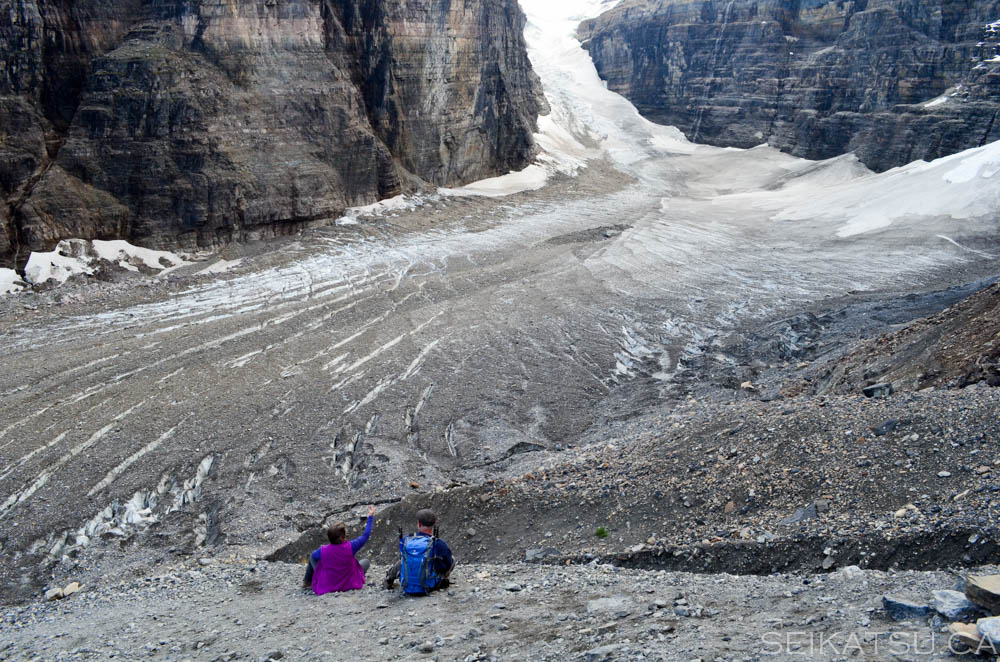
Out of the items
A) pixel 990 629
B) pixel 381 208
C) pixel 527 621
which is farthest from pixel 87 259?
pixel 990 629

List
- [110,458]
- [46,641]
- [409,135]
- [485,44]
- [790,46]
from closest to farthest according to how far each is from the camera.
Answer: [46,641], [110,458], [409,135], [485,44], [790,46]

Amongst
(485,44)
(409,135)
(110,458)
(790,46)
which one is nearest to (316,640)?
(110,458)

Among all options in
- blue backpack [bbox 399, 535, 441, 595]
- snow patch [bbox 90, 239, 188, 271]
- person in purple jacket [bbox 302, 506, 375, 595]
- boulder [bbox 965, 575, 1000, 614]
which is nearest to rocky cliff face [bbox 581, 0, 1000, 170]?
snow patch [bbox 90, 239, 188, 271]

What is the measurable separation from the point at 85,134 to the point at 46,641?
1837cm

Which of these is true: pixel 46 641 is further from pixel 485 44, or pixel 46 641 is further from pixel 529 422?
pixel 485 44

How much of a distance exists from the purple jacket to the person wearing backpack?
0.62 meters

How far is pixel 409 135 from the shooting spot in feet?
99.3

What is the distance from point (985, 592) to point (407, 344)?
13.8 m

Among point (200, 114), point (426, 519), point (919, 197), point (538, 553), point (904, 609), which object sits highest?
point (200, 114)

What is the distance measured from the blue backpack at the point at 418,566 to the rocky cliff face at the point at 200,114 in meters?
17.5

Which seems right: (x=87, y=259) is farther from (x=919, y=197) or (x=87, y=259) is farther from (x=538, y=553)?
(x=919, y=197)

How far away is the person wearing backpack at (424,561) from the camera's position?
21.9 ft

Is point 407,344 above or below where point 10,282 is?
below

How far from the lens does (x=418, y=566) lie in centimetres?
669
